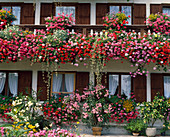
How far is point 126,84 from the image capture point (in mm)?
11398

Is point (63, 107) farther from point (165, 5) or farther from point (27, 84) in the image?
point (165, 5)

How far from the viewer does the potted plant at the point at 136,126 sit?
988 centimetres

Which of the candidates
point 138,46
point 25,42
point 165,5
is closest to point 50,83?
point 25,42

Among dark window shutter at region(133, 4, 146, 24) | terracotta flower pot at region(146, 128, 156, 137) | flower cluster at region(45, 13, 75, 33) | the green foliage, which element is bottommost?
terracotta flower pot at region(146, 128, 156, 137)

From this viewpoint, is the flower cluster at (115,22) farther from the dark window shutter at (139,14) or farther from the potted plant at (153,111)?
the potted plant at (153,111)

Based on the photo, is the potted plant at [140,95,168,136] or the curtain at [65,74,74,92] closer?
the potted plant at [140,95,168,136]

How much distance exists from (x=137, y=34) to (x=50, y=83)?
421 centimetres

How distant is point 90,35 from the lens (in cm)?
991

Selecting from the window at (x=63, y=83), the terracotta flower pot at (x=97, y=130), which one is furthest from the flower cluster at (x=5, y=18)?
the terracotta flower pot at (x=97, y=130)

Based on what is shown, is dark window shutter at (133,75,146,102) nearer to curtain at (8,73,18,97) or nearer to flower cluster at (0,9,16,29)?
curtain at (8,73,18,97)

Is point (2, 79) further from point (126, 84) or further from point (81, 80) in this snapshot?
point (126, 84)

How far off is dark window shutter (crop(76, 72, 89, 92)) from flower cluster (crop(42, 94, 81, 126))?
750 millimetres

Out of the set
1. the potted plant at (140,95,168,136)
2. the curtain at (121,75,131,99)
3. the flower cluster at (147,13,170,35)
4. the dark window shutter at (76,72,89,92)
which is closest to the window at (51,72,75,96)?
the dark window shutter at (76,72,89,92)

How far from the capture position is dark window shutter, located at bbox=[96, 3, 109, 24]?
11.8 metres
